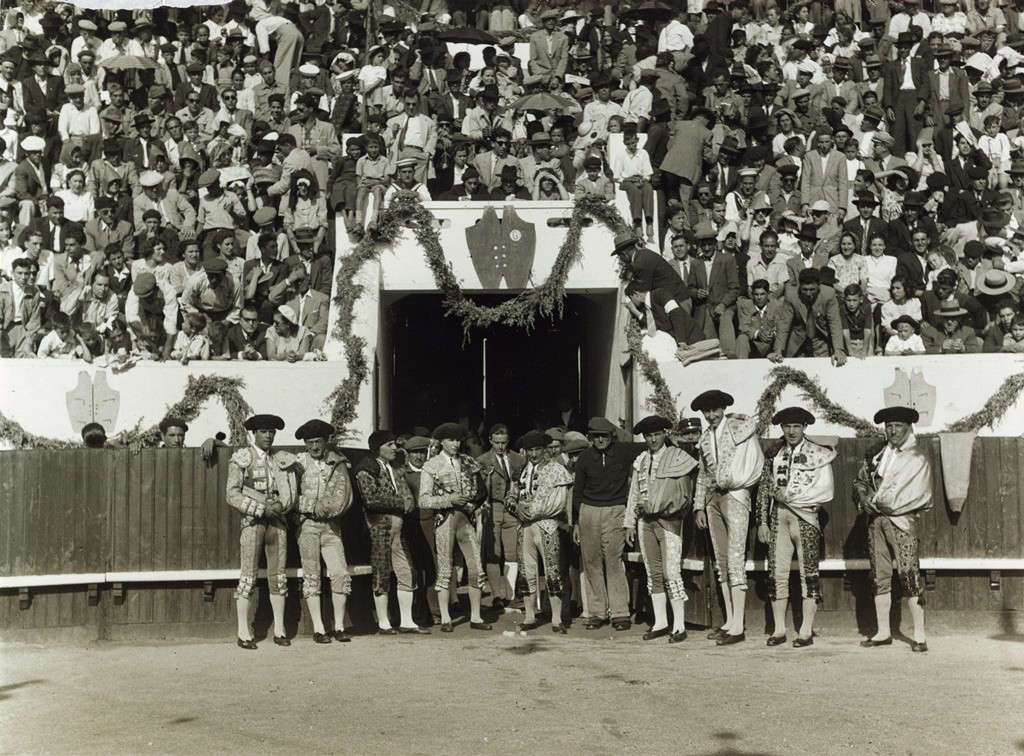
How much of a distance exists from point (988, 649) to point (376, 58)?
12023 millimetres

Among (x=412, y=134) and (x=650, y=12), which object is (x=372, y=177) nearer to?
(x=412, y=134)

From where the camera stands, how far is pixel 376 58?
18406mm

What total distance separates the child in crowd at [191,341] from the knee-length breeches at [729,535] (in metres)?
5.57

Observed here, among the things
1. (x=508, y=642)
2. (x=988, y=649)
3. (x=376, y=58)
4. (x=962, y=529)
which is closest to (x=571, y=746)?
(x=508, y=642)

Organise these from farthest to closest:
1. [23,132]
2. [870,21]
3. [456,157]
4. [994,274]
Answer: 1. [870,21]
2. [23,132]
3. [456,157]
4. [994,274]

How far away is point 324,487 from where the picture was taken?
1095 cm

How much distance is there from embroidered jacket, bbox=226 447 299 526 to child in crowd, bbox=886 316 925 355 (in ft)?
21.0

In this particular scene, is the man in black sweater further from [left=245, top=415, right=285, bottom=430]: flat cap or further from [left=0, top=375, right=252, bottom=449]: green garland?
[left=0, top=375, right=252, bottom=449]: green garland

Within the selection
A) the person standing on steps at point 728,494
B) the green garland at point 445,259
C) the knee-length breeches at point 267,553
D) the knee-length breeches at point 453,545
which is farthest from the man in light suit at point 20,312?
the person standing on steps at point 728,494

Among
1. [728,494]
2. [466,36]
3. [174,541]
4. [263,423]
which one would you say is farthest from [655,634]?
[466,36]

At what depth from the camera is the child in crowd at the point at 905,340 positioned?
43.6 ft

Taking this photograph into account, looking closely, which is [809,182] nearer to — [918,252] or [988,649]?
[918,252]

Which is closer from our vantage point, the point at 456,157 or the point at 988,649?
the point at 988,649

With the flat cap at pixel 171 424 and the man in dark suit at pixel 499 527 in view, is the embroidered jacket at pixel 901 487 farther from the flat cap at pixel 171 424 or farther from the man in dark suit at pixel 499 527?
the flat cap at pixel 171 424
